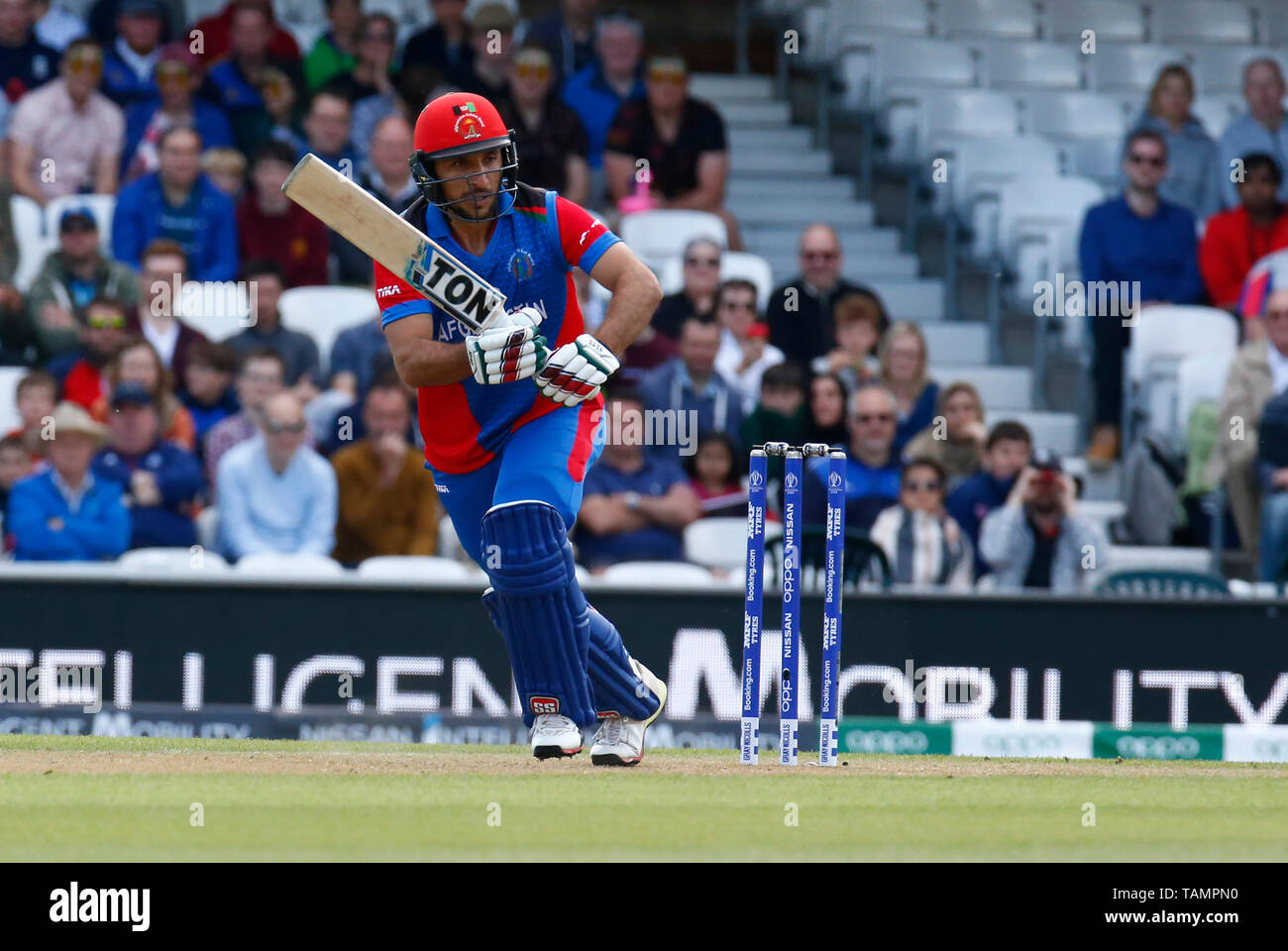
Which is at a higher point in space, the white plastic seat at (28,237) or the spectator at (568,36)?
the spectator at (568,36)

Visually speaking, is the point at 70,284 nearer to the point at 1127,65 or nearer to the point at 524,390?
the point at 524,390

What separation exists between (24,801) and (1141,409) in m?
7.64

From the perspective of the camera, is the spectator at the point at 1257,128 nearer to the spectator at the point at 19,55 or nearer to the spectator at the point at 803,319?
the spectator at the point at 803,319

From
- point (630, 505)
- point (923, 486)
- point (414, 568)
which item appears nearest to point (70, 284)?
point (414, 568)

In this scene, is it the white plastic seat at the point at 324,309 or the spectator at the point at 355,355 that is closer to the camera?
the spectator at the point at 355,355

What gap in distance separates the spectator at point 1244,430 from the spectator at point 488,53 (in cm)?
448

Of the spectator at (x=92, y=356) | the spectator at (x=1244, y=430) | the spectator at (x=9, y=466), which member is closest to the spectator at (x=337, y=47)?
the spectator at (x=92, y=356)

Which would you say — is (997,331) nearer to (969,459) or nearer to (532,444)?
(969,459)

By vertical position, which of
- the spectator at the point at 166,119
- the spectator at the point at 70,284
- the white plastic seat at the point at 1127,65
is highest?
the white plastic seat at the point at 1127,65

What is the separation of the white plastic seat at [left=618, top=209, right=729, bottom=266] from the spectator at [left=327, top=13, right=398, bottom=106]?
176cm

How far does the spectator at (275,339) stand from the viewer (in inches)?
431

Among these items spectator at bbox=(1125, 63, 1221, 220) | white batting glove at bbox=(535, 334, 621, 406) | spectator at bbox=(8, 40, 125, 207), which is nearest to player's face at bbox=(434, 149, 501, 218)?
white batting glove at bbox=(535, 334, 621, 406)

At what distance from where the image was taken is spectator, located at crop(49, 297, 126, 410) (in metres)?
10.8

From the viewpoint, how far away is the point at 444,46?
12.6 meters
